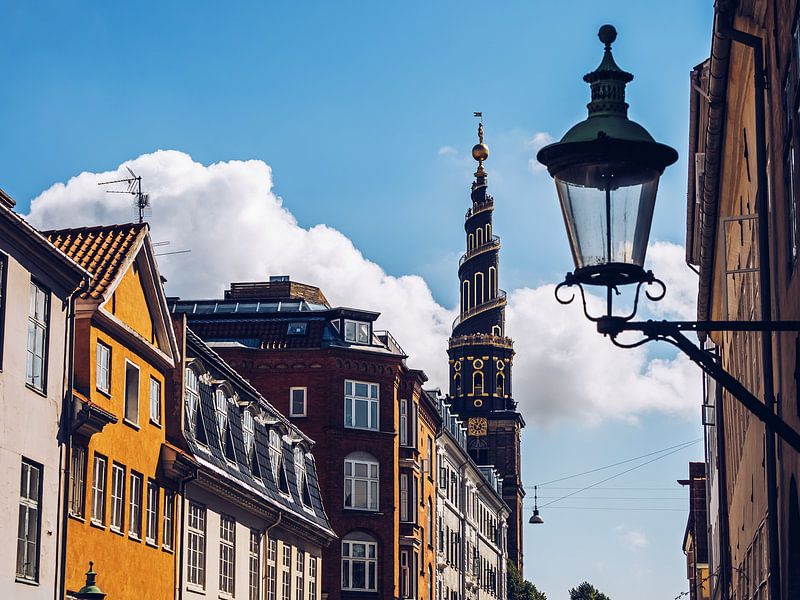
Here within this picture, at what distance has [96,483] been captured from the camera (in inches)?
1067

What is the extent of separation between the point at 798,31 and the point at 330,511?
160ft

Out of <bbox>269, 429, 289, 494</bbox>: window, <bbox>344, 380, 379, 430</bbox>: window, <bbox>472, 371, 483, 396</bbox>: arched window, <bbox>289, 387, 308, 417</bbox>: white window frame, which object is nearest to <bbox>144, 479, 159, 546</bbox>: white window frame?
<bbox>269, 429, 289, 494</bbox>: window

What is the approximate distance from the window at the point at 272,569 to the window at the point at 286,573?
84 centimetres

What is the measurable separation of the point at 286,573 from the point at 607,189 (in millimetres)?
36577

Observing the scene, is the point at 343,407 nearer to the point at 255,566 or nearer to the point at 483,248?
the point at 255,566

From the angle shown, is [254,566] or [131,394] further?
[254,566]

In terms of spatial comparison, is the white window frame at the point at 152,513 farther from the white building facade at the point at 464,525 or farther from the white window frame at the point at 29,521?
the white building facade at the point at 464,525

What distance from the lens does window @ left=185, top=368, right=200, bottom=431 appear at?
3350 cm

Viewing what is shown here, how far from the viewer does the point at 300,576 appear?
44.4m

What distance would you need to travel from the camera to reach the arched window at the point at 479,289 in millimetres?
139375

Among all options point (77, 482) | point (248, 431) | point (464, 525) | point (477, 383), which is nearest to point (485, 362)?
point (477, 383)

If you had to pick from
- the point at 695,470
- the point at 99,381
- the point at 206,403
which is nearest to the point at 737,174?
the point at 99,381

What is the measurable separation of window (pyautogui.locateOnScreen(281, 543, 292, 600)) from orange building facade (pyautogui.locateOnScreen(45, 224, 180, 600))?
10474 mm

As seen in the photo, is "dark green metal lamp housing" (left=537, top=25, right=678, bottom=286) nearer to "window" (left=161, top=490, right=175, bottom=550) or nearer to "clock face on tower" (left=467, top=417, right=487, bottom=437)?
"window" (left=161, top=490, right=175, bottom=550)
